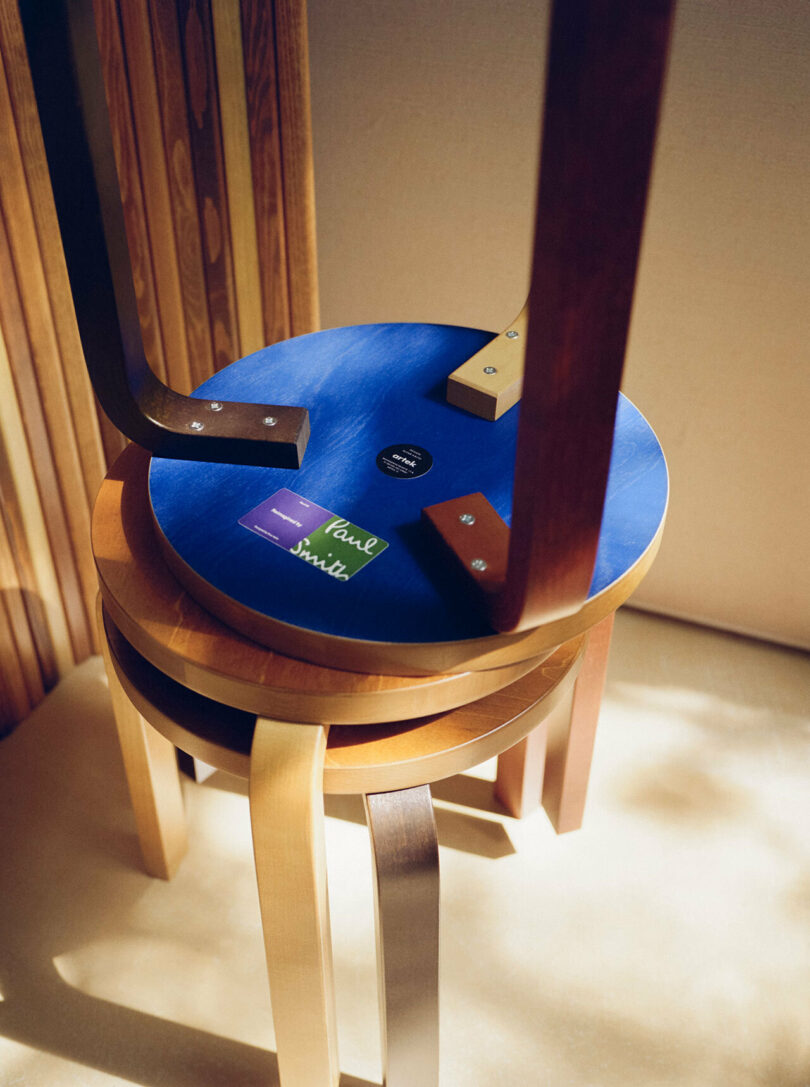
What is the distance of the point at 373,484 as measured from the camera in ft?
3.34

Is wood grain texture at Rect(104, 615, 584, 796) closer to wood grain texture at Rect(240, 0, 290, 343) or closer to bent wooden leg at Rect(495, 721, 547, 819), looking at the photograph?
bent wooden leg at Rect(495, 721, 547, 819)

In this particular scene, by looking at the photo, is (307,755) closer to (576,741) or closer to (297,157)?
(576,741)

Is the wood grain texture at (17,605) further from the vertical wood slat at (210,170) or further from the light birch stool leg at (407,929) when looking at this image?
the light birch stool leg at (407,929)

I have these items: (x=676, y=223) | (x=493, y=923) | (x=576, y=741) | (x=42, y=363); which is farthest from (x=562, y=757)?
(x=42, y=363)

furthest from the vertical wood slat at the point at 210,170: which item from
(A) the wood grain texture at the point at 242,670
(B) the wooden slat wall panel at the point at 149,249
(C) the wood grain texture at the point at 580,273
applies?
(C) the wood grain texture at the point at 580,273

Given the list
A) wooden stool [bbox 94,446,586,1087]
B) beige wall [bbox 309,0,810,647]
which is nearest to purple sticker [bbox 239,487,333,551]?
wooden stool [bbox 94,446,586,1087]

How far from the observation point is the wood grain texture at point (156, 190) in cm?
124

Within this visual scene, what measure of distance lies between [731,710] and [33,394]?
4.22 ft

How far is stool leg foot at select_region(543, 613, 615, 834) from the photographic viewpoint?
1259mm

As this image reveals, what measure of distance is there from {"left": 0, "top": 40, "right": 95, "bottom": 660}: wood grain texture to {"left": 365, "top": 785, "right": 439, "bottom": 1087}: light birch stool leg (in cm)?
82

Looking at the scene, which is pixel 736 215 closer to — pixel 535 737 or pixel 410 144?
pixel 410 144

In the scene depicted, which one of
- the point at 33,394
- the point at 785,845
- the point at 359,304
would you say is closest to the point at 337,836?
the point at 785,845

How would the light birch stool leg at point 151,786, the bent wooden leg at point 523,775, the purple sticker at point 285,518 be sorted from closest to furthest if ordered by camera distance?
1. the purple sticker at point 285,518
2. the light birch stool leg at point 151,786
3. the bent wooden leg at point 523,775

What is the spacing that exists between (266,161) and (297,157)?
0.05m
